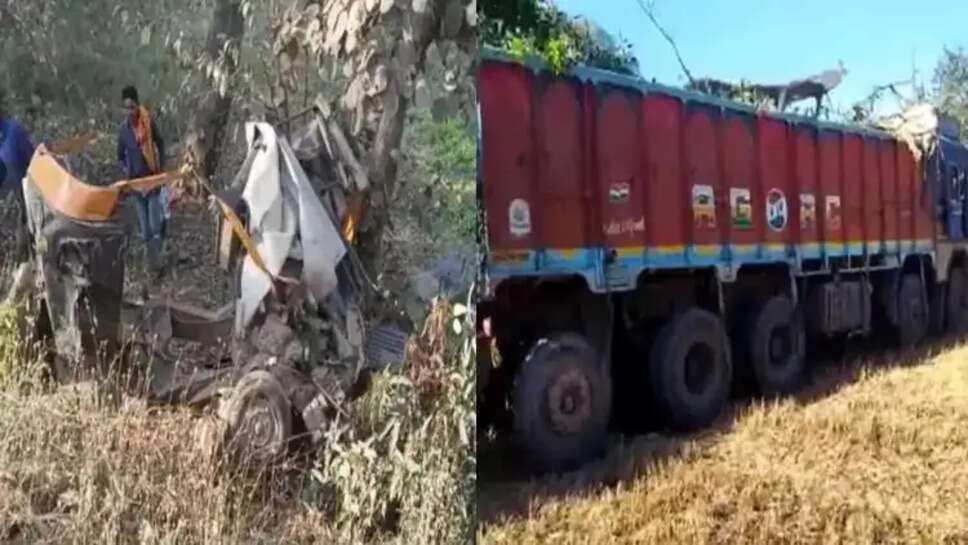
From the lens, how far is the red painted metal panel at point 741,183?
5.34 feet

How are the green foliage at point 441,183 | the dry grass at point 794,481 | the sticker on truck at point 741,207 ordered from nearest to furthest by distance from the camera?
1. the dry grass at point 794,481
2. the green foliage at point 441,183
3. the sticker on truck at point 741,207

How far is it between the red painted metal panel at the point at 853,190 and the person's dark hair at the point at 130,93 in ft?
3.54

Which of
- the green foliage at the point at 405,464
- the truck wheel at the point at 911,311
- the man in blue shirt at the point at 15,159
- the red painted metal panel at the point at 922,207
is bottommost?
the green foliage at the point at 405,464

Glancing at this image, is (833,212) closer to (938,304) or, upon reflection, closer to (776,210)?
(776,210)

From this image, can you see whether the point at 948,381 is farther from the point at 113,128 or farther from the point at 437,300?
the point at 113,128

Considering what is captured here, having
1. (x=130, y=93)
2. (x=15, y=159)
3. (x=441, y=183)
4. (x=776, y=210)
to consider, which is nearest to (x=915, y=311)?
(x=776, y=210)

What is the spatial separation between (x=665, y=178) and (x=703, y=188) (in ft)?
0.28

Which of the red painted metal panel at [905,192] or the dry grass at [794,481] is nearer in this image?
the dry grass at [794,481]

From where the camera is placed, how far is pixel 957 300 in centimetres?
154

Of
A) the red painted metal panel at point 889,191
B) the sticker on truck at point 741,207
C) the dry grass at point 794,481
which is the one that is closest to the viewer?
the dry grass at point 794,481

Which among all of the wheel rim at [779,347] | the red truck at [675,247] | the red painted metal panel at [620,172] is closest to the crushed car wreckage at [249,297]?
the red truck at [675,247]

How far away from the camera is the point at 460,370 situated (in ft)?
5.57

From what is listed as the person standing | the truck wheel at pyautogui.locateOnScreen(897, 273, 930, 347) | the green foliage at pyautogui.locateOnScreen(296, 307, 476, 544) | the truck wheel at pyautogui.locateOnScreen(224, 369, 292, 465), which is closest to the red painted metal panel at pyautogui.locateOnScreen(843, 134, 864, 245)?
the truck wheel at pyautogui.locateOnScreen(897, 273, 930, 347)

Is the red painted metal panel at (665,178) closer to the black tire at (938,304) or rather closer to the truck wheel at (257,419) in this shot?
the black tire at (938,304)
